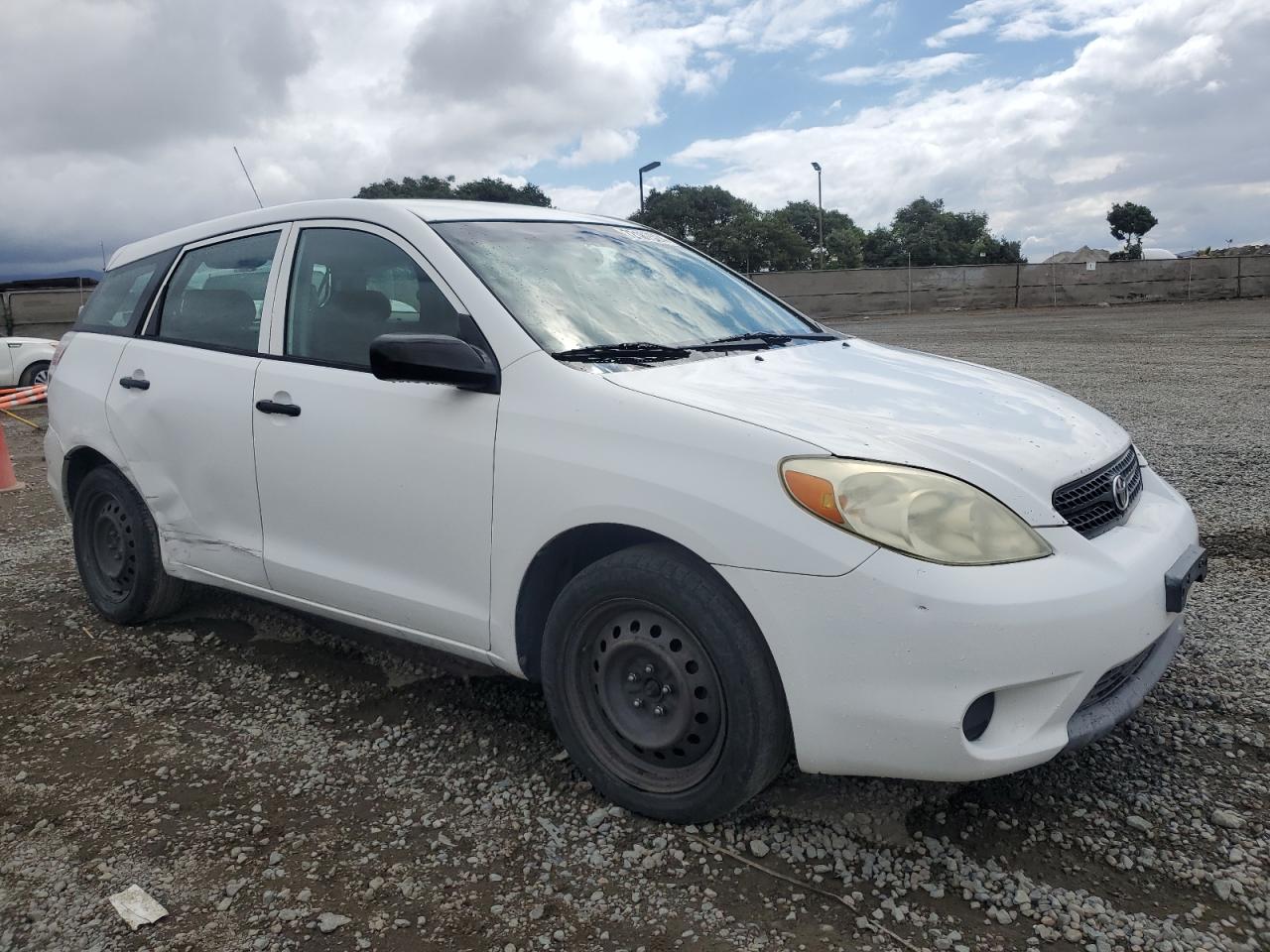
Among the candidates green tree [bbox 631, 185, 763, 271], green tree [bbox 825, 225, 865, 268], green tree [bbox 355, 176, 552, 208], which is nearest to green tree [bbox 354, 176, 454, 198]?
green tree [bbox 355, 176, 552, 208]

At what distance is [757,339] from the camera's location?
11.5 ft

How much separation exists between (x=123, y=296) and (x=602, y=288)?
8.06 ft

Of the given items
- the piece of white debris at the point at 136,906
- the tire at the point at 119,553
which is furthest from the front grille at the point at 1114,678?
the tire at the point at 119,553

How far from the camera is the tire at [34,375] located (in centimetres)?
1506

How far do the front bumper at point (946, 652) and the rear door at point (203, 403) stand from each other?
213 centimetres

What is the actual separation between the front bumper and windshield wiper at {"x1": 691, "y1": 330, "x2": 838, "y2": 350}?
1.09 metres

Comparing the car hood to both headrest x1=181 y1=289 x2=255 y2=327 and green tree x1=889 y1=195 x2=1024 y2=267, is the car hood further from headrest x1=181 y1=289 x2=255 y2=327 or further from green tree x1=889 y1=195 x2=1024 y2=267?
green tree x1=889 y1=195 x2=1024 y2=267

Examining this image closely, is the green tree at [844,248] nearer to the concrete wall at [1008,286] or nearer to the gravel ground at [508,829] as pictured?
the concrete wall at [1008,286]

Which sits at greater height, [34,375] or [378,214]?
[378,214]

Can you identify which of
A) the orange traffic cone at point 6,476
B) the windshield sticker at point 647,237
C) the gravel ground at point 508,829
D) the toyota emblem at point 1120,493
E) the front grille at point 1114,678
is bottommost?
the gravel ground at point 508,829

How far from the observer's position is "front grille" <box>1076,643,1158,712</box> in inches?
96.0

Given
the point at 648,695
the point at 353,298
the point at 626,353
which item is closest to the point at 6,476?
the point at 353,298

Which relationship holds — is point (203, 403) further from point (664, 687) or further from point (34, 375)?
point (34, 375)

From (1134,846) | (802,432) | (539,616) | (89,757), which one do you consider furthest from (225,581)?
(1134,846)
